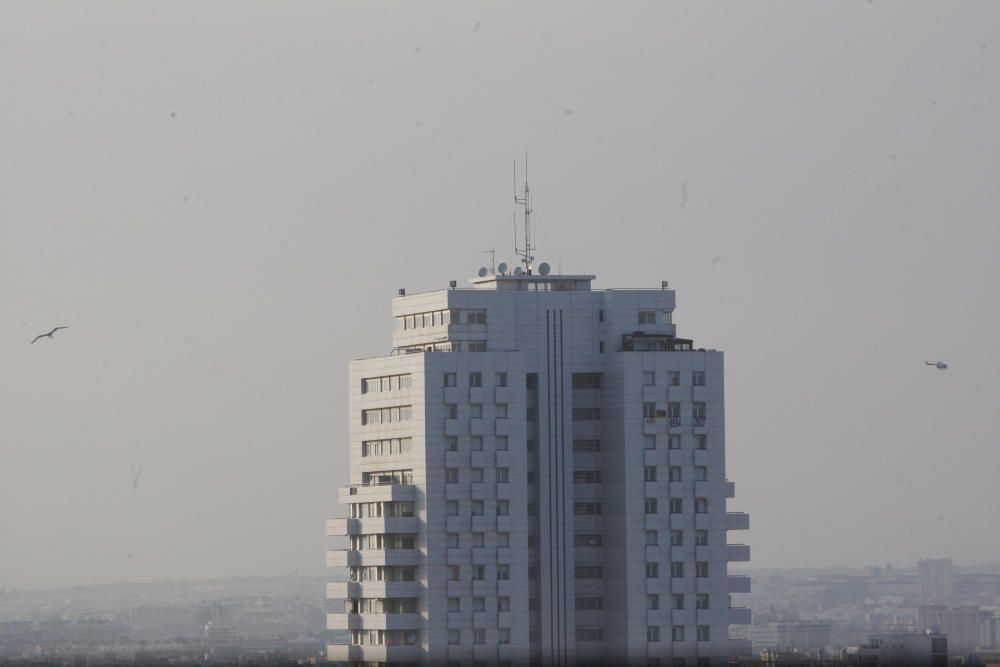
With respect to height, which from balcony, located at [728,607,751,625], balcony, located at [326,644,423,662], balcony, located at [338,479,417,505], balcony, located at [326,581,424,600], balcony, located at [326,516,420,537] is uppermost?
balcony, located at [338,479,417,505]

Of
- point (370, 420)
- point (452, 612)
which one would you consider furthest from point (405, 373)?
point (452, 612)

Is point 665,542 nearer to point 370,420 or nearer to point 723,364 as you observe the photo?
point 723,364

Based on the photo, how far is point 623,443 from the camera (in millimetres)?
175500

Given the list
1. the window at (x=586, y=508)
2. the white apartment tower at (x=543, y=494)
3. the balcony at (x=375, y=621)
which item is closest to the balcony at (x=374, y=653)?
the white apartment tower at (x=543, y=494)

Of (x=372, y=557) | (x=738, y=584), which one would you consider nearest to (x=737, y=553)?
(x=738, y=584)

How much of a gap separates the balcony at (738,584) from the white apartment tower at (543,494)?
0.76 ft

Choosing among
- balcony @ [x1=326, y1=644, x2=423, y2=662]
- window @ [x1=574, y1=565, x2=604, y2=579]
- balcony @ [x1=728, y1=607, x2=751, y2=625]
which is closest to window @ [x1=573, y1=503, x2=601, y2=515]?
window @ [x1=574, y1=565, x2=604, y2=579]

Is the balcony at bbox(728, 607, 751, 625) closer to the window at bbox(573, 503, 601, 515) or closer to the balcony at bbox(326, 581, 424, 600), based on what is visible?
the window at bbox(573, 503, 601, 515)

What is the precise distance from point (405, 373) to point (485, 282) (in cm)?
1067

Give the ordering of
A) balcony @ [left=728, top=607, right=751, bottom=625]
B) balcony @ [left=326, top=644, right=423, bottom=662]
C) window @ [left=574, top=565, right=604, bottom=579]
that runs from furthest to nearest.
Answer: window @ [left=574, top=565, right=604, bottom=579] → balcony @ [left=728, top=607, right=751, bottom=625] → balcony @ [left=326, top=644, right=423, bottom=662]

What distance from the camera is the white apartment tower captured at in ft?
564

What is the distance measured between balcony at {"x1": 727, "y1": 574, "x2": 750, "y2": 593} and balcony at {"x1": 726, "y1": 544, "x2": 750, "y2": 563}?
1.32 meters

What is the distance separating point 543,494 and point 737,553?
15.7 metres

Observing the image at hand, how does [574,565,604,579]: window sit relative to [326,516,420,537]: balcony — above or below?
below
